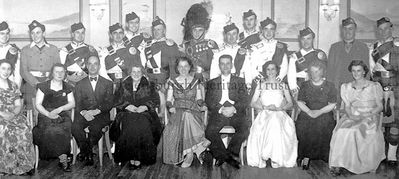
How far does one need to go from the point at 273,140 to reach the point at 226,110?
554mm

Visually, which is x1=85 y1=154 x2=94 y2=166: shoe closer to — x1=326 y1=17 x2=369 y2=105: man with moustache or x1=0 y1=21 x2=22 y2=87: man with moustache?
x1=0 y1=21 x2=22 y2=87: man with moustache

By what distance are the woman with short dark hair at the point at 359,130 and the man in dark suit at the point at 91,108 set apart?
2.22 m

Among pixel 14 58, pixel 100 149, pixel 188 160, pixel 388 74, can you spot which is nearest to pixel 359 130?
pixel 388 74

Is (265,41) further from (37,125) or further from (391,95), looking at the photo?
(37,125)

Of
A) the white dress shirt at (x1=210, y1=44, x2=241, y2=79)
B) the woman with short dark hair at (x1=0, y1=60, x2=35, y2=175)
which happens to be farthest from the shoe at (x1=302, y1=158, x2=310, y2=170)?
the woman with short dark hair at (x1=0, y1=60, x2=35, y2=175)

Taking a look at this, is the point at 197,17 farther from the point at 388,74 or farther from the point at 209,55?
the point at 388,74

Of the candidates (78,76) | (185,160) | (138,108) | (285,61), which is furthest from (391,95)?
(78,76)

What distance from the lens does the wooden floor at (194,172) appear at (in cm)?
477

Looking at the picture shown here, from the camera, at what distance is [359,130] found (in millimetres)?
4844

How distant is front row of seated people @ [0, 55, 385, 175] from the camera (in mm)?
4883

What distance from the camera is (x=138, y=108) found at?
518 cm

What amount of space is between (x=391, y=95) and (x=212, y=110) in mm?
1824

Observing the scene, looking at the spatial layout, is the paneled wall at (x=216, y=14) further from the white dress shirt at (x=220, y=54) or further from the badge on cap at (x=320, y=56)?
the white dress shirt at (x=220, y=54)

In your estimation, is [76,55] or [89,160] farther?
[76,55]
